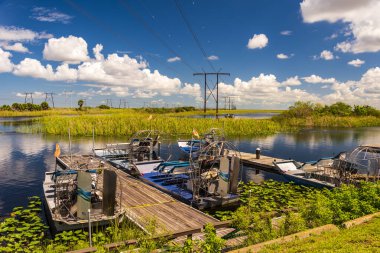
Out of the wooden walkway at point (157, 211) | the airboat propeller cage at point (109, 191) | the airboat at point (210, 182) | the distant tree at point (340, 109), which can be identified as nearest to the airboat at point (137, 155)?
the wooden walkway at point (157, 211)

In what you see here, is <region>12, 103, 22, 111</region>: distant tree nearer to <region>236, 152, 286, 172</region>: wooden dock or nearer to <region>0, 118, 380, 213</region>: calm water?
<region>0, 118, 380, 213</region>: calm water

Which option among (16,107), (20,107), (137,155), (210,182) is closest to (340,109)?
(137,155)

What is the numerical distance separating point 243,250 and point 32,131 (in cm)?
5295

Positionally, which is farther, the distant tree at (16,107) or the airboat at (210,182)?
the distant tree at (16,107)

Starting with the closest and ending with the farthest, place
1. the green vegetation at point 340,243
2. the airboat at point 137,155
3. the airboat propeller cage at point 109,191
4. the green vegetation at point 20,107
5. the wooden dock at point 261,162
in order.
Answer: the green vegetation at point 340,243 < the airboat propeller cage at point 109,191 < the airboat at point 137,155 < the wooden dock at point 261,162 < the green vegetation at point 20,107

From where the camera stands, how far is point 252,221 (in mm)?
9164

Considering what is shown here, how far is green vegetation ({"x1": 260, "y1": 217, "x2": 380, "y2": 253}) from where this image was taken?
24.9ft

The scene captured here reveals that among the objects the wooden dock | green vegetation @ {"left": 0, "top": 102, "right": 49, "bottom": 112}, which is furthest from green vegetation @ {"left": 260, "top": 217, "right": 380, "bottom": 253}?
green vegetation @ {"left": 0, "top": 102, "right": 49, "bottom": 112}

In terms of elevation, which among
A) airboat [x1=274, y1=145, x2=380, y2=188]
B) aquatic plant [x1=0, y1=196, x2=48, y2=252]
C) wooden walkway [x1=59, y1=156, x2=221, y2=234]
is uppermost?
airboat [x1=274, y1=145, x2=380, y2=188]

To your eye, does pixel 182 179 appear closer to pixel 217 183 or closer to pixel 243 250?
pixel 217 183

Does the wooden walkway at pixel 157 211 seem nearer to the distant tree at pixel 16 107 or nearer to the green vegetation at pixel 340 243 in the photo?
the green vegetation at pixel 340 243

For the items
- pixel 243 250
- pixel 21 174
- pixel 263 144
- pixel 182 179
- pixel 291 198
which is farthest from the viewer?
pixel 263 144

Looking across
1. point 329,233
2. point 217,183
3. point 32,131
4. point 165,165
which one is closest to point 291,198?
point 217,183

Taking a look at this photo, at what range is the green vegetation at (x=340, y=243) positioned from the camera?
7.58 m
